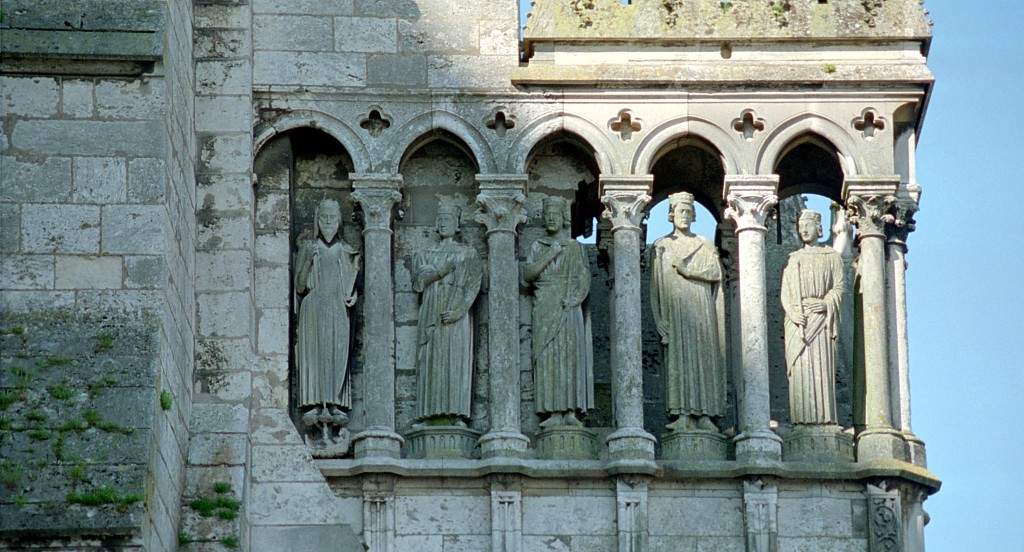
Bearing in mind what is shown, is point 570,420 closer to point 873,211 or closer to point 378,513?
point 378,513

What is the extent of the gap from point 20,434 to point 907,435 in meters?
6.75

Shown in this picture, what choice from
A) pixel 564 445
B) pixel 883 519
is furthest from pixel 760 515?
pixel 564 445

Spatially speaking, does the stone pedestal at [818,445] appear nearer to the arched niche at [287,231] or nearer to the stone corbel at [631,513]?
the stone corbel at [631,513]

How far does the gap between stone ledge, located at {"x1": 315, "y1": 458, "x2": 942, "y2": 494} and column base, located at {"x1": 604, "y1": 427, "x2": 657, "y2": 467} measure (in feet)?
0.29

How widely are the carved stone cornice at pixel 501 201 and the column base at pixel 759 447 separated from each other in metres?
2.34

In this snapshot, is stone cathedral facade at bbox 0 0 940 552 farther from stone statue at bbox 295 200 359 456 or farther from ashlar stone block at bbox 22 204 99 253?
ashlar stone block at bbox 22 204 99 253

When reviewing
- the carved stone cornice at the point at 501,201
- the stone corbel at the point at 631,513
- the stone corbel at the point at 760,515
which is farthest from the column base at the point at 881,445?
the carved stone cornice at the point at 501,201

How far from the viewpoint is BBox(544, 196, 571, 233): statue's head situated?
25141 mm

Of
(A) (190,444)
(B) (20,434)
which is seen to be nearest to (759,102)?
(A) (190,444)

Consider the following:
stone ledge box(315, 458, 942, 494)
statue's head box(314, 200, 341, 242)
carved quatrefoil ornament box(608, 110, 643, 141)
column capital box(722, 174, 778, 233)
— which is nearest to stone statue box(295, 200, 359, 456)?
statue's head box(314, 200, 341, 242)

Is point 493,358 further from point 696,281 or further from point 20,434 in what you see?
point 20,434

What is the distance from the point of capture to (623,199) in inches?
985

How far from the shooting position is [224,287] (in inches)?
961

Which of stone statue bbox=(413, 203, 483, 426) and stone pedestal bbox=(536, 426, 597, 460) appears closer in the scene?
stone pedestal bbox=(536, 426, 597, 460)
